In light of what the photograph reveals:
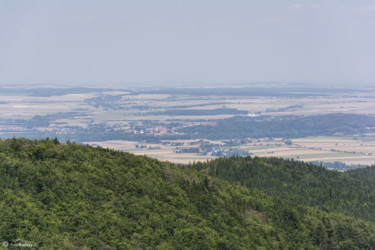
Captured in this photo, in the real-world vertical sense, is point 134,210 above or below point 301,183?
above

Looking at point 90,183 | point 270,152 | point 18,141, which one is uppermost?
point 18,141

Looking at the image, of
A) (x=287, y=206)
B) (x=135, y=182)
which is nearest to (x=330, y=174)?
(x=287, y=206)

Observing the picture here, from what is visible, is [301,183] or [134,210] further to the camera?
[301,183]

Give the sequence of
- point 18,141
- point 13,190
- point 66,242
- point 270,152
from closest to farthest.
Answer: point 66,242, point 13,190, point 18,141, point 270,152

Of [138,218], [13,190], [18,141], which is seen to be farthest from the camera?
[18,141]

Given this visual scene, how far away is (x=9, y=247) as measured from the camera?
26891 millimetres

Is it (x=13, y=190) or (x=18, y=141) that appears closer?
(x=13, y=190)

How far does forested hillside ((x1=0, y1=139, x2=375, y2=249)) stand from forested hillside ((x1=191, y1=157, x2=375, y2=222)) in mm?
10268

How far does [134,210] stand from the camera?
3759cm

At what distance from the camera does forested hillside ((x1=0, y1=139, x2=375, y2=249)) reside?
3162cm

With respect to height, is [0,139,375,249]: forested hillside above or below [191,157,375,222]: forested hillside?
above

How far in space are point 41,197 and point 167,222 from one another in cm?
964

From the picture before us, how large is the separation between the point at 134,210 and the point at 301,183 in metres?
41.3

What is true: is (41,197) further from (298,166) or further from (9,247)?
(298,166)
